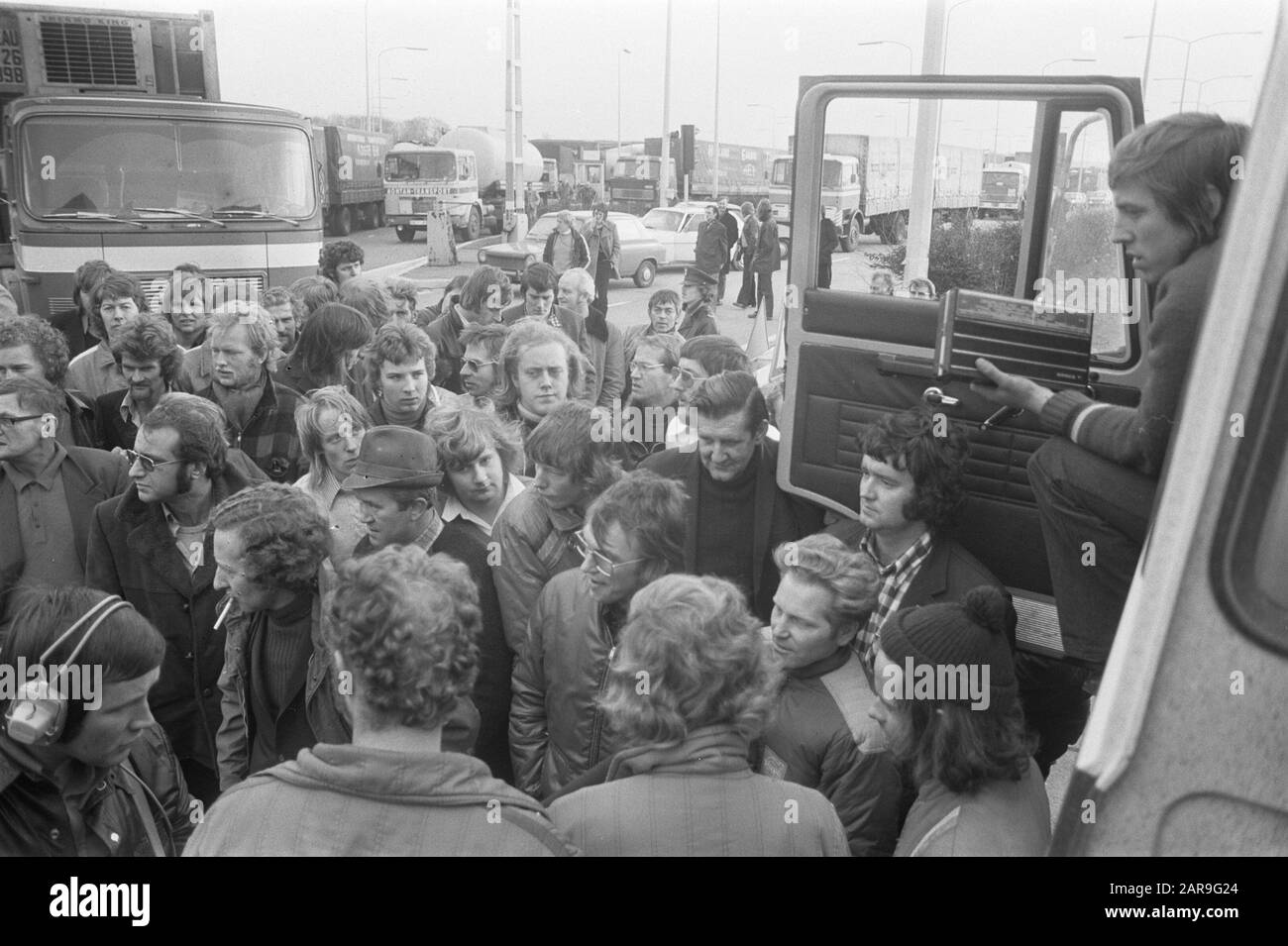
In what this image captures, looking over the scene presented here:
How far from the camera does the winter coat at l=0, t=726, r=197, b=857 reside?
230 cm

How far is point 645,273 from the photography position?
24.9 metres

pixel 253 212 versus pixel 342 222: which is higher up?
pixel 253 212

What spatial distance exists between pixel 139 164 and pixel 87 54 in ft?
3.30

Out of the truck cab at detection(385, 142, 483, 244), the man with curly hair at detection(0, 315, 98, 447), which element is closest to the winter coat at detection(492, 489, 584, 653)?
the man with curly hair at detection(0, 315, 98, 447)

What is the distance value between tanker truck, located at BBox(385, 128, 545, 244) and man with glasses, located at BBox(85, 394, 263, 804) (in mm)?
27059

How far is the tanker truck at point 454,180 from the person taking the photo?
31.6 metres

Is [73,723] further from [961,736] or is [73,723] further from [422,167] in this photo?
[422,167]

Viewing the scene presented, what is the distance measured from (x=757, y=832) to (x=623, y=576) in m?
0.96

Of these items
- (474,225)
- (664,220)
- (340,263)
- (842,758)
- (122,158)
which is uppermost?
(122,158)

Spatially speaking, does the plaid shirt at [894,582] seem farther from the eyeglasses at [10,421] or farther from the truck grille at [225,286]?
the truck grille at [225,286]

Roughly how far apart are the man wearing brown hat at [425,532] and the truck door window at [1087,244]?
1783 mm

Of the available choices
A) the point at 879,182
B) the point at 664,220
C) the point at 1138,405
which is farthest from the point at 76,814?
the point at 664,220

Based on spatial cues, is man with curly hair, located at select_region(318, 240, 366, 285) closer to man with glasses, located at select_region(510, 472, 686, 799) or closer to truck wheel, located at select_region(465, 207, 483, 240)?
man with glasses, located at select_region(510, 472, 686, 799)

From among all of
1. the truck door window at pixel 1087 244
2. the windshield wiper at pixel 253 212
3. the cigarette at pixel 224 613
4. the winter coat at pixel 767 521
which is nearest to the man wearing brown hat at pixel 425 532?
the cigarette at pixel 224 613
